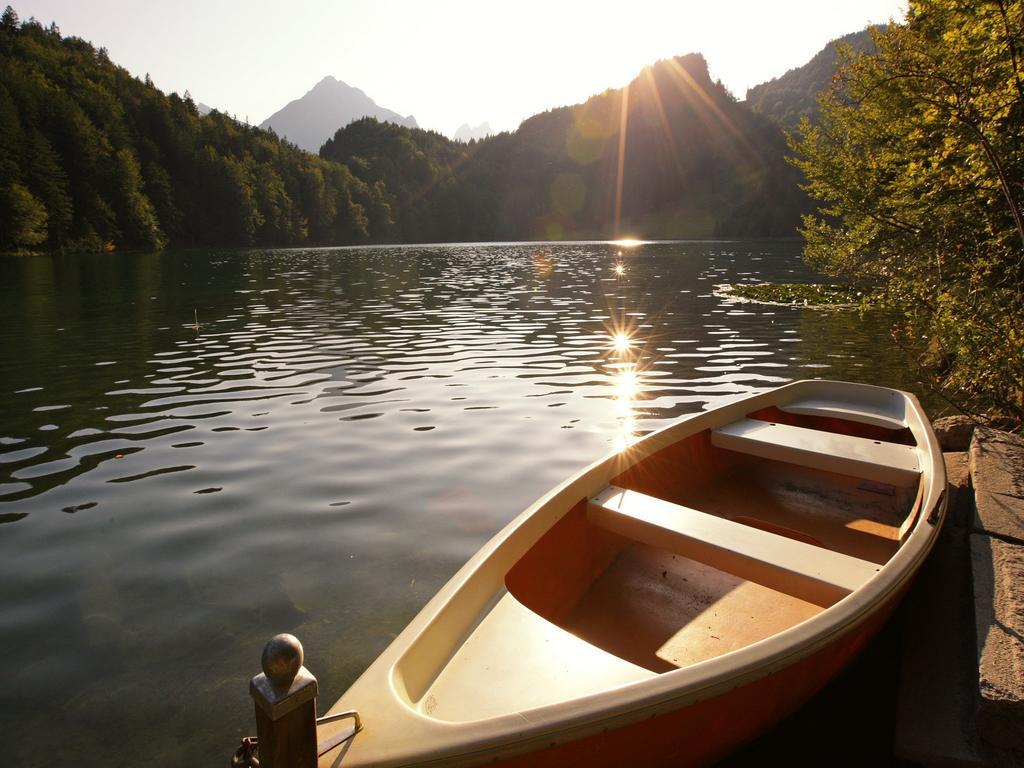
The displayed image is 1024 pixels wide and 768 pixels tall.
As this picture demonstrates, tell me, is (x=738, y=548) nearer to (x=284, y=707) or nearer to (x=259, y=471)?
(x=284, y=707)

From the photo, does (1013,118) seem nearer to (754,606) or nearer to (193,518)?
(754,606)

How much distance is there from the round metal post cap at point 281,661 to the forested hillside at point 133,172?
3347 inches

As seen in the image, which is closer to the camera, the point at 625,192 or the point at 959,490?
the point at 959,490

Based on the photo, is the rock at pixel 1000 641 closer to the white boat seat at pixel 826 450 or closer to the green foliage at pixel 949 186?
the white boat seat at pixel 826 450

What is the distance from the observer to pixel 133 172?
286 feet

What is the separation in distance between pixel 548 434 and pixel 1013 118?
8.22 m

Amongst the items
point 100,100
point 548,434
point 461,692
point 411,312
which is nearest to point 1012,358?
point 548,434

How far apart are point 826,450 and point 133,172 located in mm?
103167

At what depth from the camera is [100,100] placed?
9662 centimetres

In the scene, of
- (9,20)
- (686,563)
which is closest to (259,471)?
(686,563)

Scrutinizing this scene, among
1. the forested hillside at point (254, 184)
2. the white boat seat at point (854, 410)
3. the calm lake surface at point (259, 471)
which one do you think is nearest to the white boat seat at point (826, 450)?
the white boat seat at point (854, 410)

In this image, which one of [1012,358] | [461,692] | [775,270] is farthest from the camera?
[775,270]

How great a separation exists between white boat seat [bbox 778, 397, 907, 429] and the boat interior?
0.10ft

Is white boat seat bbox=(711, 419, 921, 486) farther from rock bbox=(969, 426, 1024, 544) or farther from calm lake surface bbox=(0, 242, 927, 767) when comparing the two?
calm lake surface bbox=(0, 242, 927, 767)
